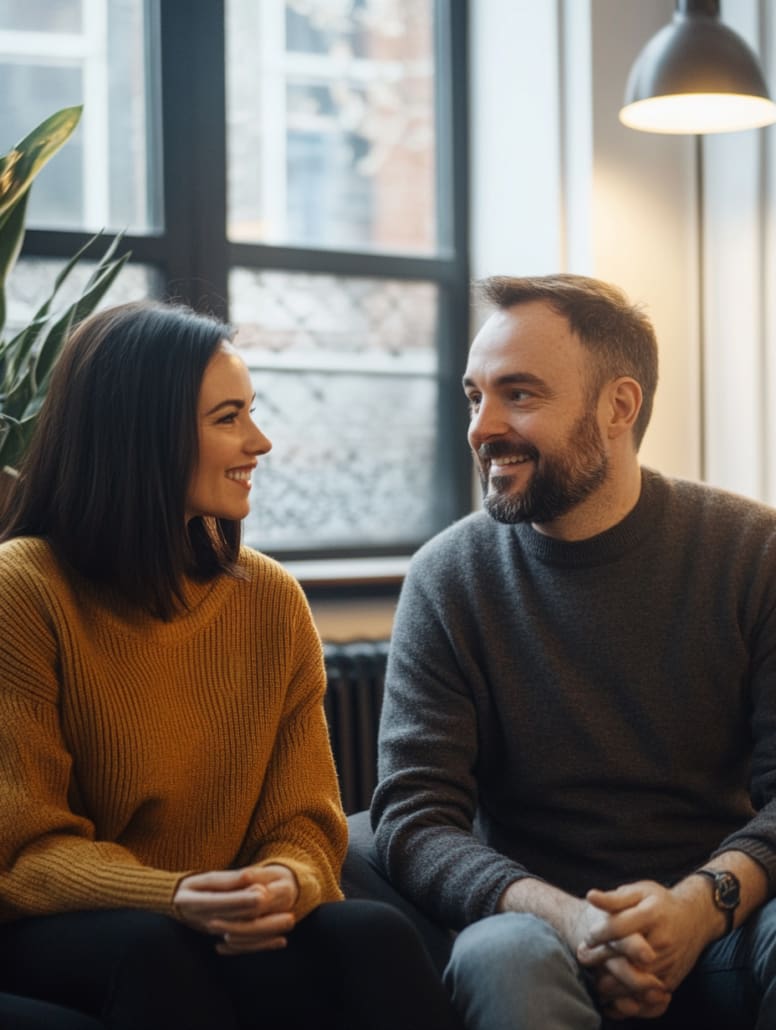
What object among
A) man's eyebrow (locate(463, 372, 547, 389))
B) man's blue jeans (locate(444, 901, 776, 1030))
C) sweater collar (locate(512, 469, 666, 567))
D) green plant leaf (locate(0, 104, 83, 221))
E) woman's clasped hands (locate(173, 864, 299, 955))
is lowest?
man's blue jeans (locate(444, 901, 776, 1030))

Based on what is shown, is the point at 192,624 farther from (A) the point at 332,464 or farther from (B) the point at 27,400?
(A) the point at 332,464

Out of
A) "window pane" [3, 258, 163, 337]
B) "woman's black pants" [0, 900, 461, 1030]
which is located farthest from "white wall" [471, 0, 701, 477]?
"woman's black pants" [0, 900, 461, 1030]

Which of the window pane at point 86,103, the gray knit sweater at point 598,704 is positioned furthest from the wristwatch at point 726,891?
the window pane at point 86,103

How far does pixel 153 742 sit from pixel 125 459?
1.19 ft

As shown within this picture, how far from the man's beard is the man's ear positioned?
40mm

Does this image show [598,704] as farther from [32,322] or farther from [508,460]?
[32,322]

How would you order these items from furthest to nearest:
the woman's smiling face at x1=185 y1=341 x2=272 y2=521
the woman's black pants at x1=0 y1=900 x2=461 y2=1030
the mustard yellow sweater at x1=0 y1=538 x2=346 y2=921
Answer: the woman's smiling face at x1=185 y1=341 x2=272 y2=521 < the mustard yellow sweater at x1=0 y1=538 x2=346 y2=921 < the woman's black pants at x1=0 y1=900 x2=461 y2=1030

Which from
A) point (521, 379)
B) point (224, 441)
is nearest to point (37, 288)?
point (224, 441)

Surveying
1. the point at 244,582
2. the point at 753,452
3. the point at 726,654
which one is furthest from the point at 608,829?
the point at 753,452

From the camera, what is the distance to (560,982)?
153cm

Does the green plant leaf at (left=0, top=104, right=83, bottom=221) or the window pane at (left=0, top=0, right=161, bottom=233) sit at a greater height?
the window pane at (left=0, top=0, right=161, bottom=233)

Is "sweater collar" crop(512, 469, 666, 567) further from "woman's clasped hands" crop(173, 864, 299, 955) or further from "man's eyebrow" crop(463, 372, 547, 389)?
"woman's clasped hands" crop(173, 864, 299, 955)

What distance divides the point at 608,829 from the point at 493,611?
0.34m

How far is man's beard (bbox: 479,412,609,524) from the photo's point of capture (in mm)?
1944
